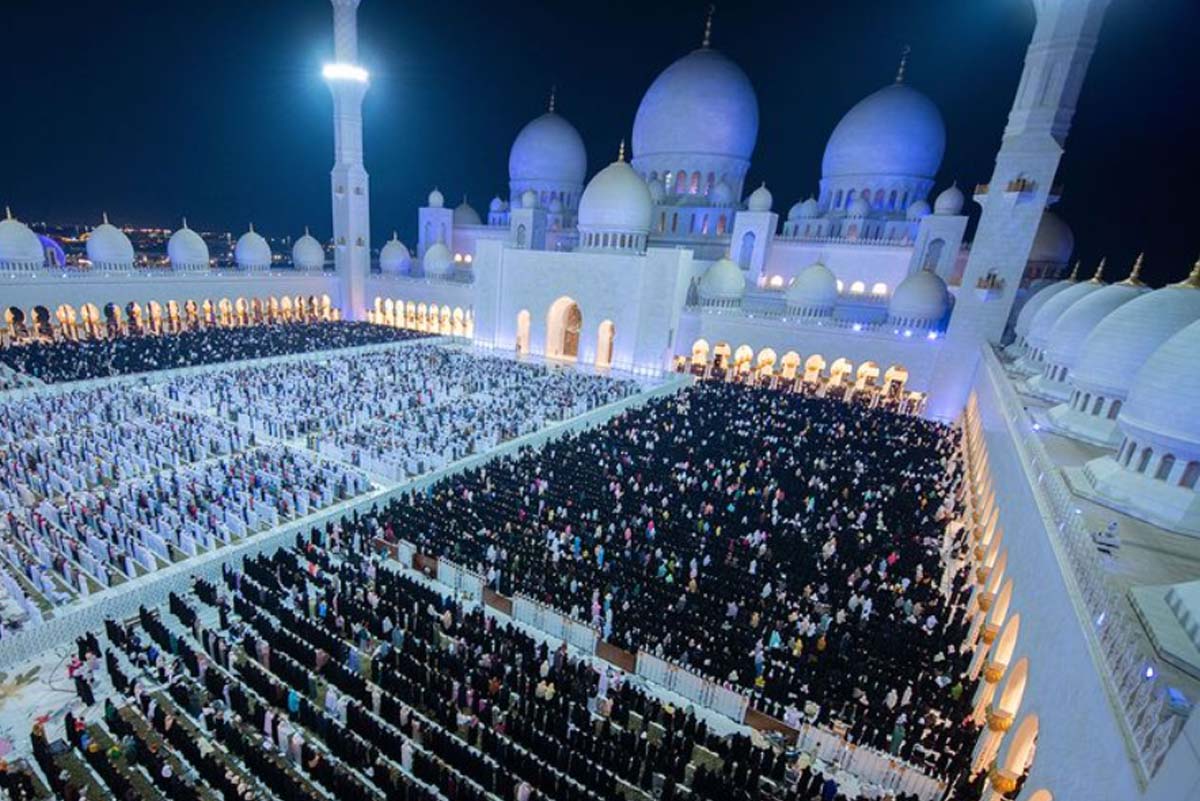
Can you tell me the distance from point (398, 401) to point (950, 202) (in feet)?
88.6

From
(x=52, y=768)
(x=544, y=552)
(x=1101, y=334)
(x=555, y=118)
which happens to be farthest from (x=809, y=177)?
(x=52, y=768)

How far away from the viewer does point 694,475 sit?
16.6m

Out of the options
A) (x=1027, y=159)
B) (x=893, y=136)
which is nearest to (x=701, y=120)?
(x=893, y=136)

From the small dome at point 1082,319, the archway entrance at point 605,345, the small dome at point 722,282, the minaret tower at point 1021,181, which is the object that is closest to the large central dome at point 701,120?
the small dome at point 722,282

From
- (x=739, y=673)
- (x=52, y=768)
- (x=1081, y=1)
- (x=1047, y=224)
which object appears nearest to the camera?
(x=52, y=768)

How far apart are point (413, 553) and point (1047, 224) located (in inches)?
1239

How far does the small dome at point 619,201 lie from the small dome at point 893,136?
1165 cm

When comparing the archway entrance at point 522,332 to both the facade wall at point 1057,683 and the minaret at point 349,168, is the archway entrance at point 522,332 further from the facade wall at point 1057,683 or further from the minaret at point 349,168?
the facade wall at point 1057,683

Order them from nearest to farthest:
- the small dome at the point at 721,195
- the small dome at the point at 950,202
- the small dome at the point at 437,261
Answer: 1. the small dome at the point at 950,202
2. the small dome at the point at 721,195
3. the small dome at the point at 437,261

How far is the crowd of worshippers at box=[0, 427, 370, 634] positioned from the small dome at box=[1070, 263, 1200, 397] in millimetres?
17579

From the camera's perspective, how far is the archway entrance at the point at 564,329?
31.7 m

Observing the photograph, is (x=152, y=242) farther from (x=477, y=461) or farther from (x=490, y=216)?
(x=477, y=461)

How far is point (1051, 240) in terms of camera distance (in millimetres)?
26859

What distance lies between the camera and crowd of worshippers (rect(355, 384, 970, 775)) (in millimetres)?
9078
